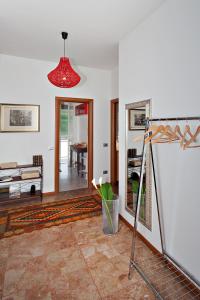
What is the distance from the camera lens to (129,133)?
2.54 meters

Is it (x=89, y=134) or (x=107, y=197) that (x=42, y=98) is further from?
(x=107, y=197)

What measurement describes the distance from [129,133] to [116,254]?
1.50 meters

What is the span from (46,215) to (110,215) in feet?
3.69

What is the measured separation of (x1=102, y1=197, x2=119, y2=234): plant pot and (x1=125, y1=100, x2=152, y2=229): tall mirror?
0.95 ft

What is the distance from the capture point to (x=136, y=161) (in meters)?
2.49

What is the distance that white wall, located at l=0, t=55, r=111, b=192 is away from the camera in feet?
11.1

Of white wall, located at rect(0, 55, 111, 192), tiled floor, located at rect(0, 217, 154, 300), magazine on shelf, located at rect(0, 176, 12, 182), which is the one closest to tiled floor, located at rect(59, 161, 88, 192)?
white wall, located at rect(0, 55, 111, 192)

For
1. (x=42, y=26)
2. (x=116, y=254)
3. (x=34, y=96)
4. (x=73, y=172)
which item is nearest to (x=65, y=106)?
(x=73, y=172)

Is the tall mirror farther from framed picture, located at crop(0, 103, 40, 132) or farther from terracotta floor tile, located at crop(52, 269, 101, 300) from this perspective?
framed picture, located at crop(0, 103, 40, 132)

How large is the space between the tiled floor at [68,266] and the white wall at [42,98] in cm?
168

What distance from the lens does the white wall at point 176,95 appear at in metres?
1.53

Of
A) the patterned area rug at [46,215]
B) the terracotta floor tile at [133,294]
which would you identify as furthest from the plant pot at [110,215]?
the terracotta floor tile at [133,294]

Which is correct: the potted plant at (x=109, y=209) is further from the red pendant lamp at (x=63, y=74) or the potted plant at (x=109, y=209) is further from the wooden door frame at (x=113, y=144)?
the wooden door frame at (x=113, y=144)

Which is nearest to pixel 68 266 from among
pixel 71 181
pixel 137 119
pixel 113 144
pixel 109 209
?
pixel 109 209
